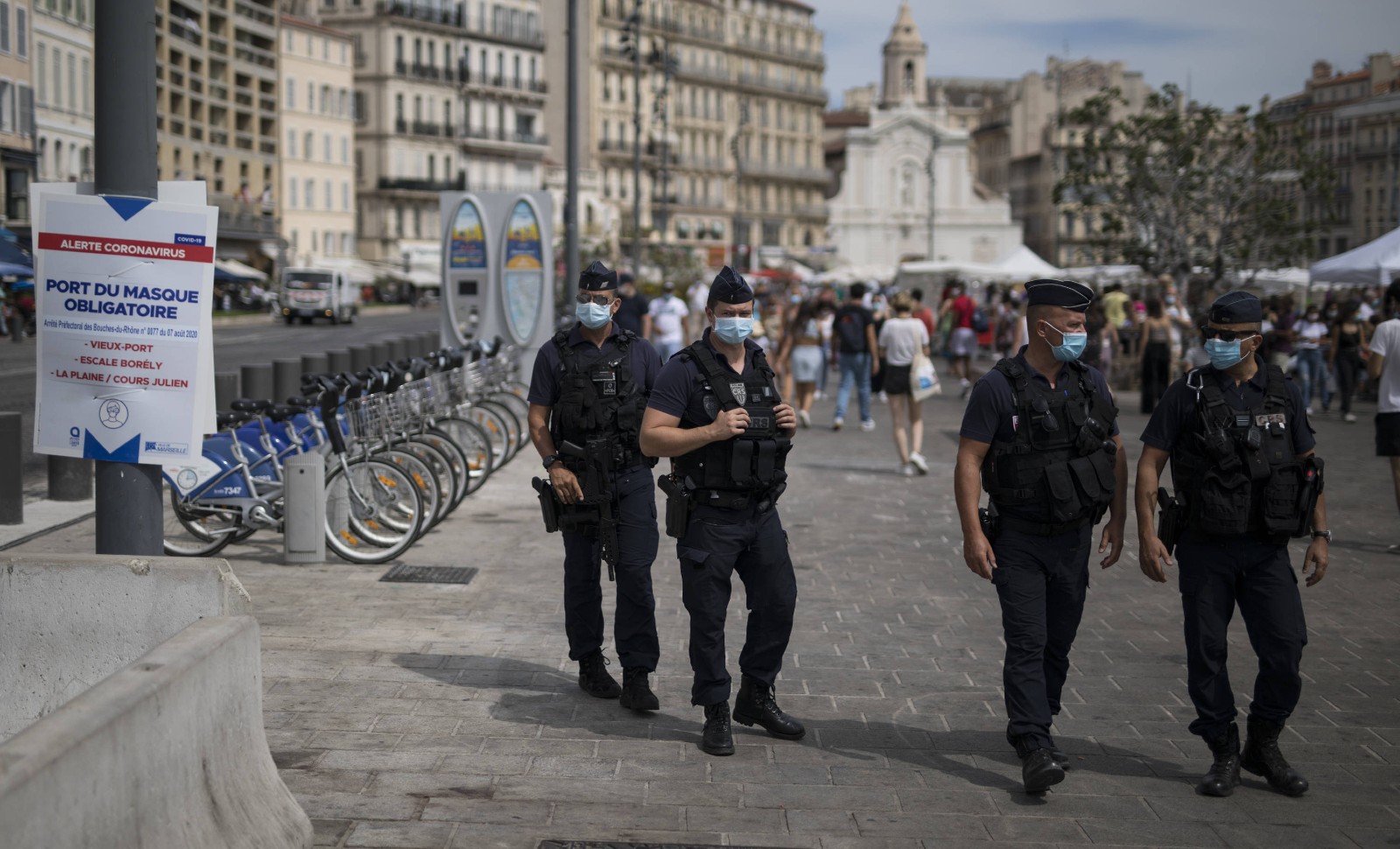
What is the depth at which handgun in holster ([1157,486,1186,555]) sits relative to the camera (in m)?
5.89

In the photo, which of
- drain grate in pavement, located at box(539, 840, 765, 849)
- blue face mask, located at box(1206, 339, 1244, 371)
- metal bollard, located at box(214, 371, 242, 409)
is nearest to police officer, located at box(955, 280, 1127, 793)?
blue face mask, located at box(1206, 339, 1244, 371)

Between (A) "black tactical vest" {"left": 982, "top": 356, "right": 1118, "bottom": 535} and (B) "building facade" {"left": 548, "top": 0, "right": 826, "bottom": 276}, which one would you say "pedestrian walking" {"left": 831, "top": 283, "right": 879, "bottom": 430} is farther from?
(B) "building facade" {"left": 548, "top": 0, "right": 826, "bottom": 276}

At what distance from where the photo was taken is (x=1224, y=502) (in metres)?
5.73

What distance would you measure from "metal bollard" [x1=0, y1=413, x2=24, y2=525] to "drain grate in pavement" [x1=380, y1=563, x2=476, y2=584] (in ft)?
9.30

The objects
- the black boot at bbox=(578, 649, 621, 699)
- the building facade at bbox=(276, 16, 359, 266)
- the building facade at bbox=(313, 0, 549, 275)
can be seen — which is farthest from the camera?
the building facade at bbox=(313, 0, 549, 275)

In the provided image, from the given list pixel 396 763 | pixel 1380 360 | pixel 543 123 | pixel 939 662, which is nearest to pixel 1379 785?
pixel 939 662

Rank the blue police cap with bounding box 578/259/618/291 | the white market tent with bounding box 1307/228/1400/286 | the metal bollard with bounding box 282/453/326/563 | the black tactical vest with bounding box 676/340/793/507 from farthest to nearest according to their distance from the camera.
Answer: the white market tent with bounding box 1307/228/1400/286 < the metal bollard with bounding box 282/453/326/563 < the blue police cap with bounding box 578/259/618/291 < the black tactical vest with bounding box 676/340/793/507

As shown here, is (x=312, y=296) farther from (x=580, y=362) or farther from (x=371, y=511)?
(x=580, y=362)

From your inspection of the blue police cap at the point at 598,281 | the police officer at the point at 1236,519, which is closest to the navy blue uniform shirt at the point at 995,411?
the police officer at the point at 1236,519

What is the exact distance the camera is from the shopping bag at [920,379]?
51.2 ft

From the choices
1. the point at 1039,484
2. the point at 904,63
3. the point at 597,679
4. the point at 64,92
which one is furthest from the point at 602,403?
the point at 904,63

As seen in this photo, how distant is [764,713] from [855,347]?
1385 centimetres

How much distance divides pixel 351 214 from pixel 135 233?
8972 cm

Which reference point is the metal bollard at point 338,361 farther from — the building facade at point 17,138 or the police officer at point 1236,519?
the building facade at point 17,138
